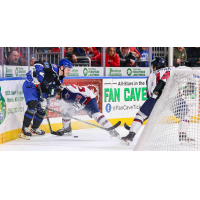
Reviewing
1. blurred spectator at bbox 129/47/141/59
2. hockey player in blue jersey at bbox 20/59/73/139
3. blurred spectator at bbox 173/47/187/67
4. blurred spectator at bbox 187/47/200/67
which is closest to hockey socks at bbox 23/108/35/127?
hockey player in blue jersey at bbox 20/59/73/139

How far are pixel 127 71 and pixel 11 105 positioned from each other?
7.11 ft

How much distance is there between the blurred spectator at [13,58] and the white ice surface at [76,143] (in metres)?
1.01

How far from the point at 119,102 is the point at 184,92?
80.0 inches

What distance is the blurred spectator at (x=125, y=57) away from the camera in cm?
561

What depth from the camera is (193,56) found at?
6035mm

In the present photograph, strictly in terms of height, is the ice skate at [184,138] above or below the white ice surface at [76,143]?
above

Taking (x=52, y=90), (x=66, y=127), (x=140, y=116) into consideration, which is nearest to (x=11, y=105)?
(x=52, y=90)

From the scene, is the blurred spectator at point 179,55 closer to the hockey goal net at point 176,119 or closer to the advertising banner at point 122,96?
the advertising banner at point 122,96

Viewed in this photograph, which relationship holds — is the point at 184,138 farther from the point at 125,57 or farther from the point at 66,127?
the point at 125,57

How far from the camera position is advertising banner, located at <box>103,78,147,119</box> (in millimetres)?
5418

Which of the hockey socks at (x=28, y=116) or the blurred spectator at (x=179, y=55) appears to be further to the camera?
the blurred spectator at (x=179, y=55)

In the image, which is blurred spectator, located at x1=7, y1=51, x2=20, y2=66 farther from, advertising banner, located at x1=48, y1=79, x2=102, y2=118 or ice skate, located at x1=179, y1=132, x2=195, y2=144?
ice skate, located at x1=179, y1=132, x2=195, y2=144

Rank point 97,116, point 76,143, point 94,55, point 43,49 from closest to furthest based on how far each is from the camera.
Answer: point 76,143
point 97,116
point 43,49
point 94,55

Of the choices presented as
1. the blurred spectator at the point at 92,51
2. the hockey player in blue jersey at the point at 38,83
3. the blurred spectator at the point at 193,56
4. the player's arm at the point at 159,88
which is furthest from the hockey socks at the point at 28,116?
the blurred spectator at the point at 193,56
